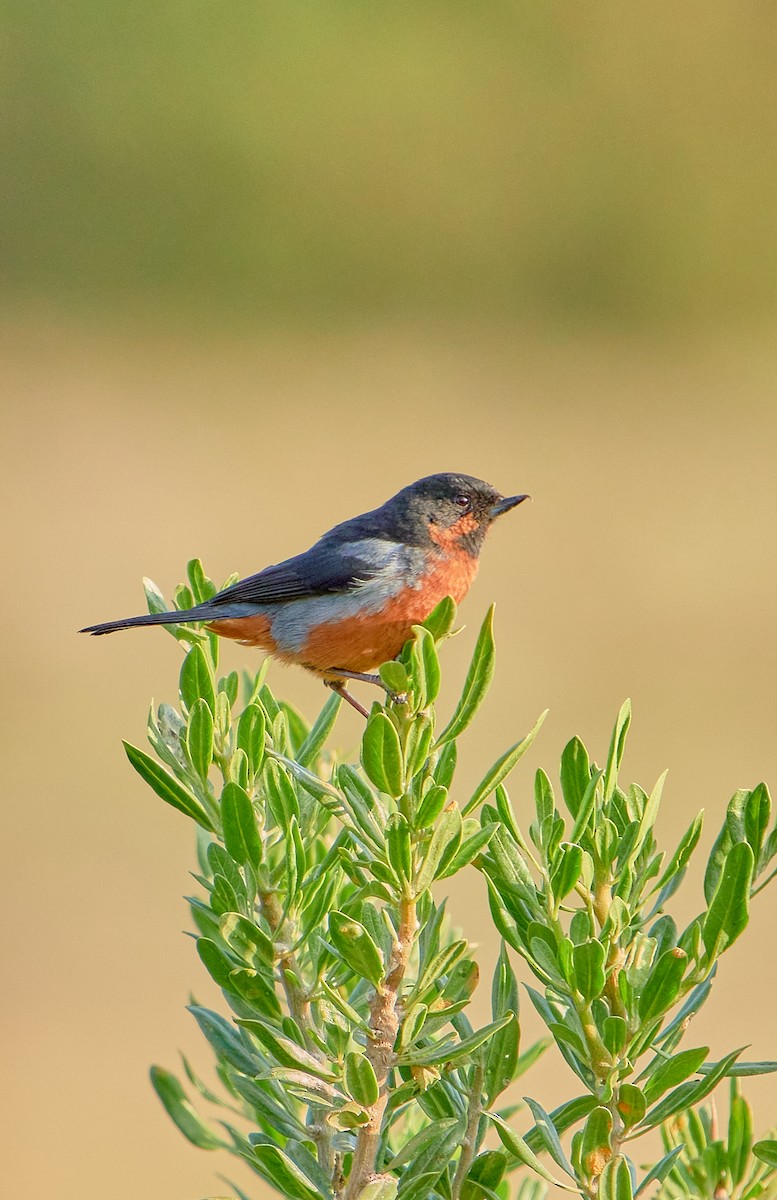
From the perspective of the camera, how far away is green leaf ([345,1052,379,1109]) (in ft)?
2.66

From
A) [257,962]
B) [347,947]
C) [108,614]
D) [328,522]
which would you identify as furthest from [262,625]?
[328,522]

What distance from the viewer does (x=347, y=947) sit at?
0.83m

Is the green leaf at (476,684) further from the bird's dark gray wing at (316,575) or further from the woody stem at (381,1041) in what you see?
the bird's dark gray wing at (316,575)

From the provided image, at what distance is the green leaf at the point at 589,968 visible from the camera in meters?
0.84

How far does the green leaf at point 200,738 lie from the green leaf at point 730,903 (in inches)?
17.1

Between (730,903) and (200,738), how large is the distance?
17.8 inches

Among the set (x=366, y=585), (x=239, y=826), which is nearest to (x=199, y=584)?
(x=239, y=826)

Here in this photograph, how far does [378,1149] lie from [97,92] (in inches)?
446

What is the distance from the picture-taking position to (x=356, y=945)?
83 centimetres

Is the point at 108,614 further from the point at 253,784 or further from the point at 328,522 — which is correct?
the point at 253,784

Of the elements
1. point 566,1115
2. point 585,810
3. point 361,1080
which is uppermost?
point 585,810

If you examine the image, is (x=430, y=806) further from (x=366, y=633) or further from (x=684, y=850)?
(x=366, y=633)

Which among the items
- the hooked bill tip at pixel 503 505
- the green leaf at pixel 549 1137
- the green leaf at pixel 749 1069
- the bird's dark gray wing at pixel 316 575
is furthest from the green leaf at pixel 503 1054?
the hooked bill tip at pixel 503 505

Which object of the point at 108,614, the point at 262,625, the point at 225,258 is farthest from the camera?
the point at 225,258
